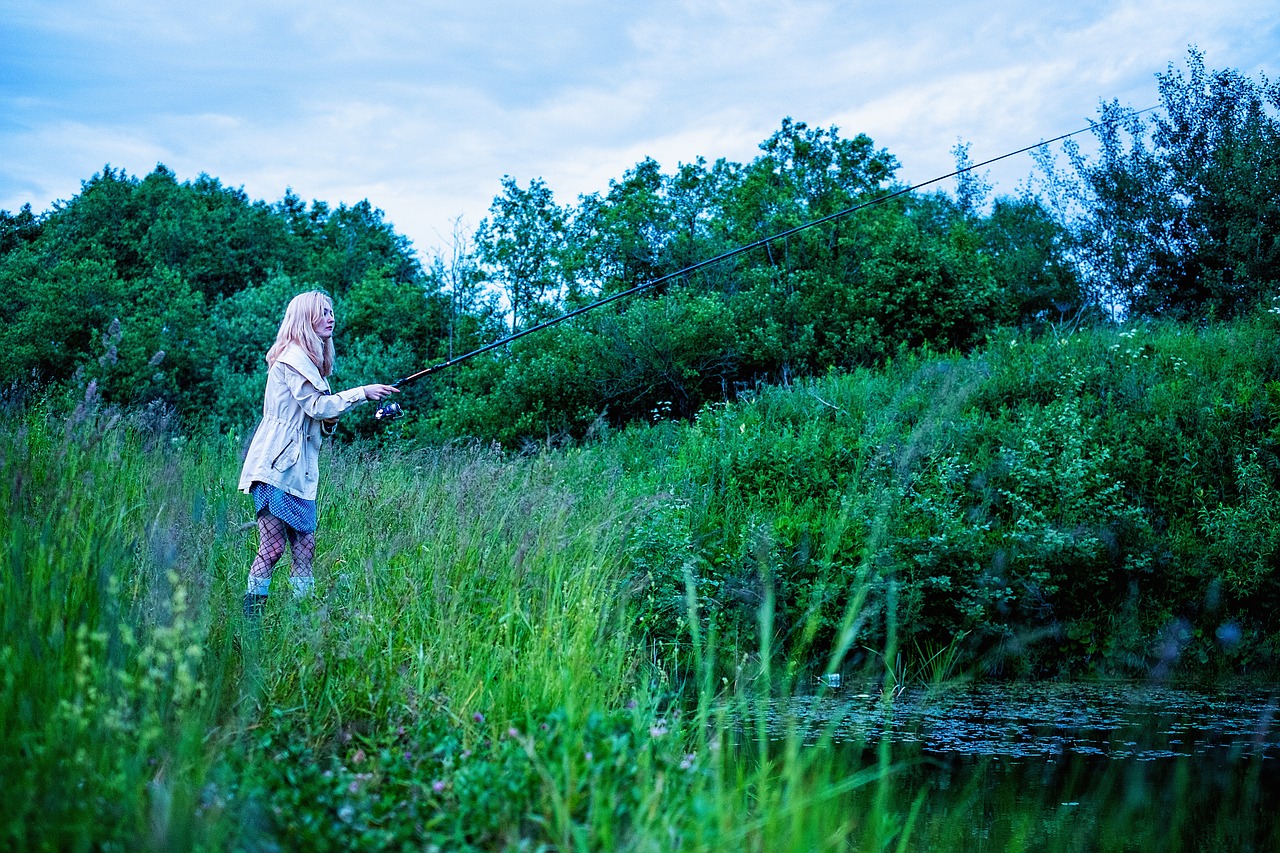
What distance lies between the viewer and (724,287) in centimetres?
1545

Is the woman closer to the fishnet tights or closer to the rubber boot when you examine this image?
the fishnet tights

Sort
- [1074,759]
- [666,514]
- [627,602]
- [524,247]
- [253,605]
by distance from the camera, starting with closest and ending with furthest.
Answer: [253,605], [1074,759], [627,602], [666,514], [524,247]

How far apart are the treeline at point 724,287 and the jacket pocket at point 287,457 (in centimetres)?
591

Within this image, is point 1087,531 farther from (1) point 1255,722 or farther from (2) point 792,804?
(2) point 792,804

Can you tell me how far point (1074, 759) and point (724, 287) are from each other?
36.0ft

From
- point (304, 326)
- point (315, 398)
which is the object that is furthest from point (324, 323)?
point (315, 398)

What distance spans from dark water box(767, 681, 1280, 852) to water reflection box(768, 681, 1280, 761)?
1 centimetres

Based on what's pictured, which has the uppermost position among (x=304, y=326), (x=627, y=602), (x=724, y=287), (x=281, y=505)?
(x=724, y=287)

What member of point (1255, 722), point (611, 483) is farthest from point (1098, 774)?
point (611, 483)

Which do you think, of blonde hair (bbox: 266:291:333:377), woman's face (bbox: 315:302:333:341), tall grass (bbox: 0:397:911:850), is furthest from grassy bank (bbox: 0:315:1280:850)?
woman's face (bbox: 315:302:333:341)

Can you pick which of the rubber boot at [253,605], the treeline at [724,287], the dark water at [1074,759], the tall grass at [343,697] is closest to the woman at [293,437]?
the tall grass at [343,697]

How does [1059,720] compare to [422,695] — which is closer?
[422,695]

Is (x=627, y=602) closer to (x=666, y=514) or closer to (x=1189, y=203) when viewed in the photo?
(x=666, y=514)

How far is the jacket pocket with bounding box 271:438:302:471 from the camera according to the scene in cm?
473
